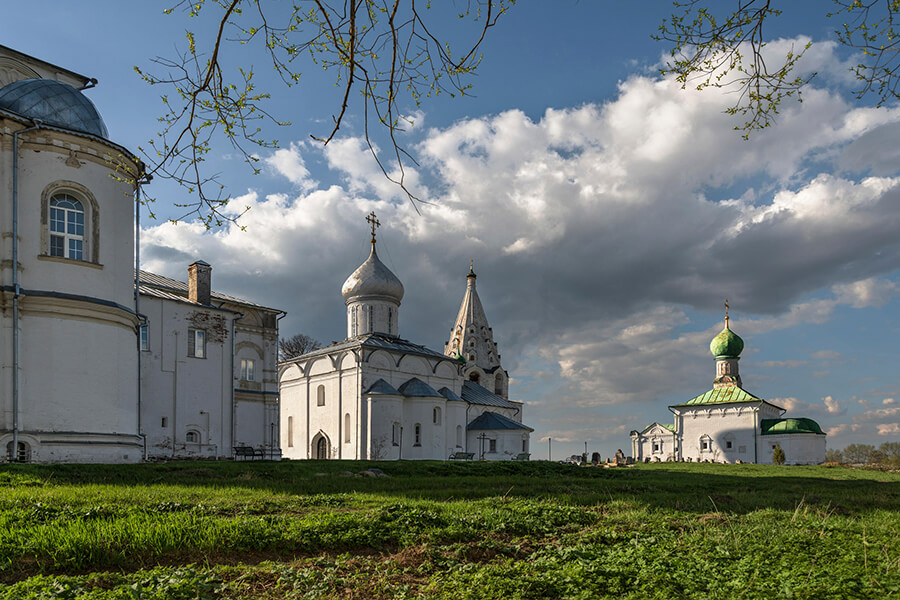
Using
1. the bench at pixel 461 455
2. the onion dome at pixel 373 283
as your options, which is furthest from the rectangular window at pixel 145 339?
the onion dome at pixel 373 283

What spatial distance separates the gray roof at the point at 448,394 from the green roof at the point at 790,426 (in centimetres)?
2417

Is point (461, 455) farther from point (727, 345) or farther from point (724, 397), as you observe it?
point (727, 345)

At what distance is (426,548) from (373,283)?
37566 millimetres

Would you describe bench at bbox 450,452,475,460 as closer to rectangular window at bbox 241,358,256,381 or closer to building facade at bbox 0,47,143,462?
rectangular window at bbox 241,358,256,381

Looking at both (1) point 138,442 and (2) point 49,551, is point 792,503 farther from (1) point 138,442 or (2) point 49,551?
(1) point 138,442

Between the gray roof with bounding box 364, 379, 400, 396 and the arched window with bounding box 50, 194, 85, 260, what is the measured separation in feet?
63.5

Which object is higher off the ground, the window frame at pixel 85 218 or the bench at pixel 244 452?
the window frame at pixel 85 218

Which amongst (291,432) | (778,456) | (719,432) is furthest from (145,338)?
(719,432)

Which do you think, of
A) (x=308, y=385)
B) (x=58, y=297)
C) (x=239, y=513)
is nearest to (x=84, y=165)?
(x=58, y=297)

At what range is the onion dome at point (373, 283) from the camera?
43.5m

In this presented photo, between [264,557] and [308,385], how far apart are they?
34.9m

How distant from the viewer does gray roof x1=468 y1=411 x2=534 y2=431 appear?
1667 inches

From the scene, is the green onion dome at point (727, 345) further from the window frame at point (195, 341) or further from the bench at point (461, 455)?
the window frame at point (195, 341)

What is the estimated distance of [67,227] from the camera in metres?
18.8
